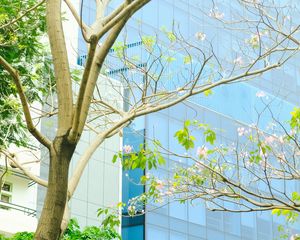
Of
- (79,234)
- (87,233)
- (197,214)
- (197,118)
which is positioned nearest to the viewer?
(79,234)

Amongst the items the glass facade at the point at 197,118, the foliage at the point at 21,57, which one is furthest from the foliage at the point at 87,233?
the glass facade at the point at 197,118

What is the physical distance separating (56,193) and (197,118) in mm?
22639

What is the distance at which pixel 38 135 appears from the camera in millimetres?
5176

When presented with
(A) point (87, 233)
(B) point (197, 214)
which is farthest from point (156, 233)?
(A) point (87, 233)

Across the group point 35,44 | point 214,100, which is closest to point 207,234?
point 214,100

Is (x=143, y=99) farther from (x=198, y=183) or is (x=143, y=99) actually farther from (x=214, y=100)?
(x=214, y=100)

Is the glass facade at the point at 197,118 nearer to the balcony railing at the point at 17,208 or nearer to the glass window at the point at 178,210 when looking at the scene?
the glass window at the point at 178,210

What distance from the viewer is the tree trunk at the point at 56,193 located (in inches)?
193

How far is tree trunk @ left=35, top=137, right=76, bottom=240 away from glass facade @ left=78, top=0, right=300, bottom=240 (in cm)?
1841

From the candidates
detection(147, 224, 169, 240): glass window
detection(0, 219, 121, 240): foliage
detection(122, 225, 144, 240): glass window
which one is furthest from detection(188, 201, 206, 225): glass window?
detection(0, 219, 121, 240): foliage

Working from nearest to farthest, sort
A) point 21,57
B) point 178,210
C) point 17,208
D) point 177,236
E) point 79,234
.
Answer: point 21,57 → point 79,234 → point 17,208 → point 177,236 → point 178,210

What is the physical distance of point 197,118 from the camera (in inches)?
1083

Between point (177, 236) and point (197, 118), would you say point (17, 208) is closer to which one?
point (177, 236)

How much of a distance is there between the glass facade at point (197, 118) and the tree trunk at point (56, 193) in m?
18.4
